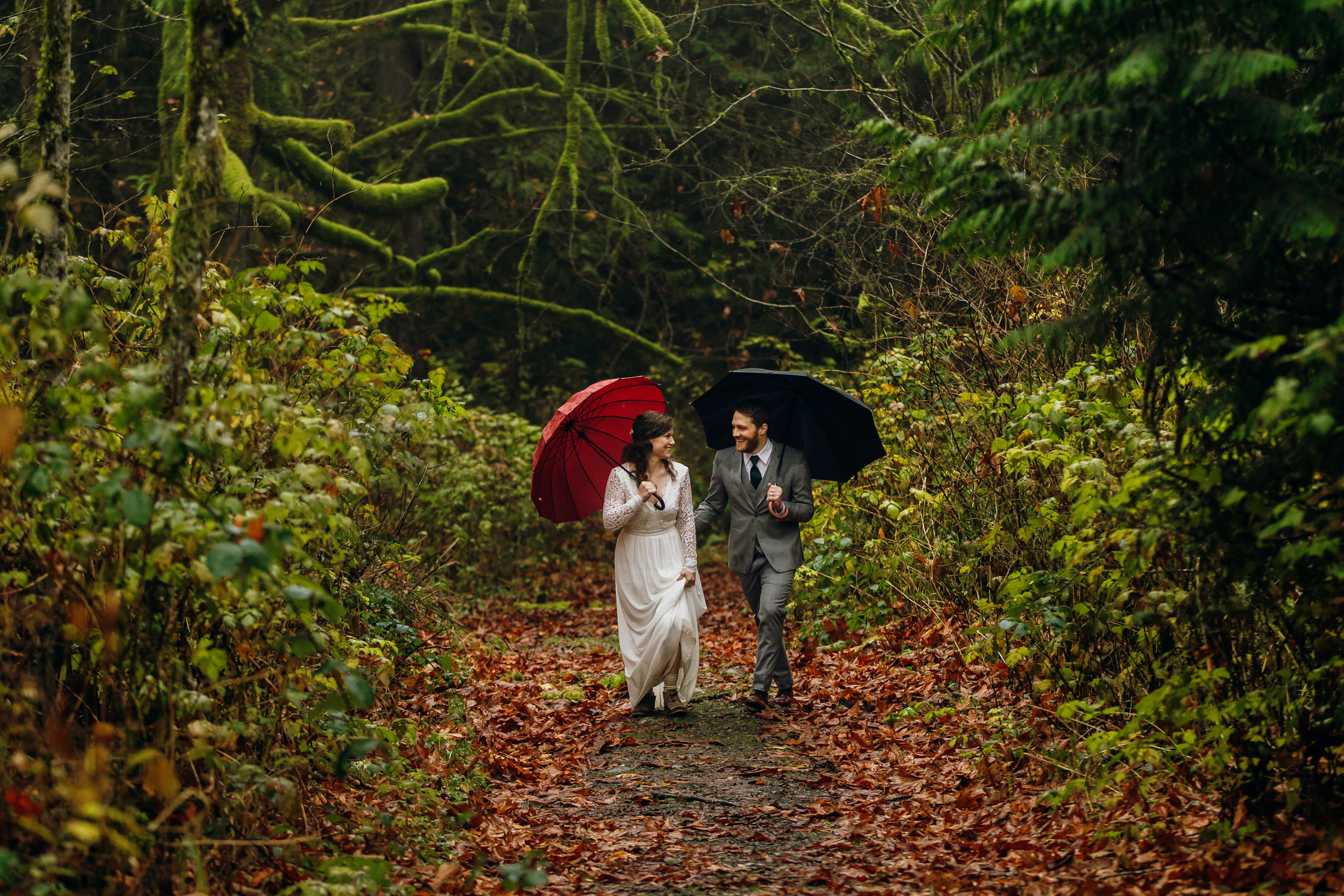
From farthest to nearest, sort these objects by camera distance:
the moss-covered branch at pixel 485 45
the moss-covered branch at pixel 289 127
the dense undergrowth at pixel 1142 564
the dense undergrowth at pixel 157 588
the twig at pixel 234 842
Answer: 1. the moss-covered branch at pixel 485 45
2. the moss-covered branch at pixel 289 127
3. the dense undergrowth at pixel 1142 564
4. the twig at pixel 234 842
5. the dense undergrowth at pixel 157 588

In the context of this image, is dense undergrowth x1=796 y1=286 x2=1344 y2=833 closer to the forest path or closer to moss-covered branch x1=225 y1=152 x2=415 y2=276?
the forest path

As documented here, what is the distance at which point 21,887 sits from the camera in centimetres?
288

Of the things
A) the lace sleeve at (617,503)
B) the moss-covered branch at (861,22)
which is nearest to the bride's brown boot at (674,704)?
the lace sleeve at (617,503)

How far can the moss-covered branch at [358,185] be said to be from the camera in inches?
505

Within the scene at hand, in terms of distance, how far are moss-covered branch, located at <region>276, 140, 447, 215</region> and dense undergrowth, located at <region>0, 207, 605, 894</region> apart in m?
8.10

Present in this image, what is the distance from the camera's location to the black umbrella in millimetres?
7344

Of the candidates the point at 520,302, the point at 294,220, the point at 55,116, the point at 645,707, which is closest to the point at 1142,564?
the point at 645,707

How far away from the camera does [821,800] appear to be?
5621 mm

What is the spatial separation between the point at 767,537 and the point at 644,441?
3.66 feet

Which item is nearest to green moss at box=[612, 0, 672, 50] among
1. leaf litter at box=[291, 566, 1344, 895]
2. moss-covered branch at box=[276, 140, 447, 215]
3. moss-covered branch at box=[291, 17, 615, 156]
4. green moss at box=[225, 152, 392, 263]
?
moss-covered branch at box=[291, 17, 615, 156]

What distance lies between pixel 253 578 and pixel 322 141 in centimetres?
1302

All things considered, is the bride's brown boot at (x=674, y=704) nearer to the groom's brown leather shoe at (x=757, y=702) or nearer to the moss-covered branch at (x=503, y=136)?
the groom's brown leather shoe at (x=757, y=702)

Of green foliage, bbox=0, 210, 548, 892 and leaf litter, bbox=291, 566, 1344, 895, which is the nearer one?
green foliage, bbox=0, 210, 548, 892

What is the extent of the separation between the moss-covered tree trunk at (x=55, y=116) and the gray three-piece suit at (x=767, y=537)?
14.8ft
